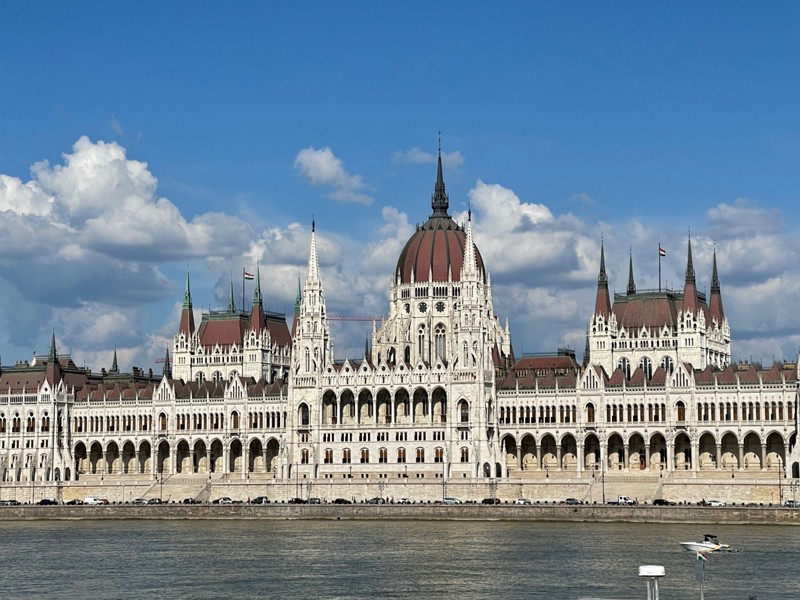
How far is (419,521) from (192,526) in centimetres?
1922

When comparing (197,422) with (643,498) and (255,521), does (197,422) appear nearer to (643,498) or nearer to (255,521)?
(255,521)

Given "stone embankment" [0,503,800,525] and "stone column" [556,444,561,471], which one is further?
"stone column" [556,444,561,471]

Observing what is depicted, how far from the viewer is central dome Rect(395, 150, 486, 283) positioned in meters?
188

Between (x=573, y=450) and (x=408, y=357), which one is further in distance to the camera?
(x=408, y=357)

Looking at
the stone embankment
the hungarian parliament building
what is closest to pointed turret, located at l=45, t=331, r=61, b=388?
the hungarian parliament building

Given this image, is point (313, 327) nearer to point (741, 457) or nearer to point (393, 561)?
point (741, 457)

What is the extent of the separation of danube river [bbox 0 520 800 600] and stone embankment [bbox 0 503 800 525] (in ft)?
9.80

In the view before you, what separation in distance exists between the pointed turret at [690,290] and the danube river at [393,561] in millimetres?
41306

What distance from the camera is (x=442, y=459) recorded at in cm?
17000

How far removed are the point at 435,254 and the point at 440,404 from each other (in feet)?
70.8

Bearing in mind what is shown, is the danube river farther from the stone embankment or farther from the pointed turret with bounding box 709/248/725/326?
the pointed turret with bounding box 709/248/725/326

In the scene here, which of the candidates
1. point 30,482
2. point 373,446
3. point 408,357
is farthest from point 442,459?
point 30,482

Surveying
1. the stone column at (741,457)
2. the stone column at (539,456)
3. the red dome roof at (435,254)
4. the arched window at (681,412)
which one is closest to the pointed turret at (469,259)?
the red dome roof at (435,254)

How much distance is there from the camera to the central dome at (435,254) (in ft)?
618
